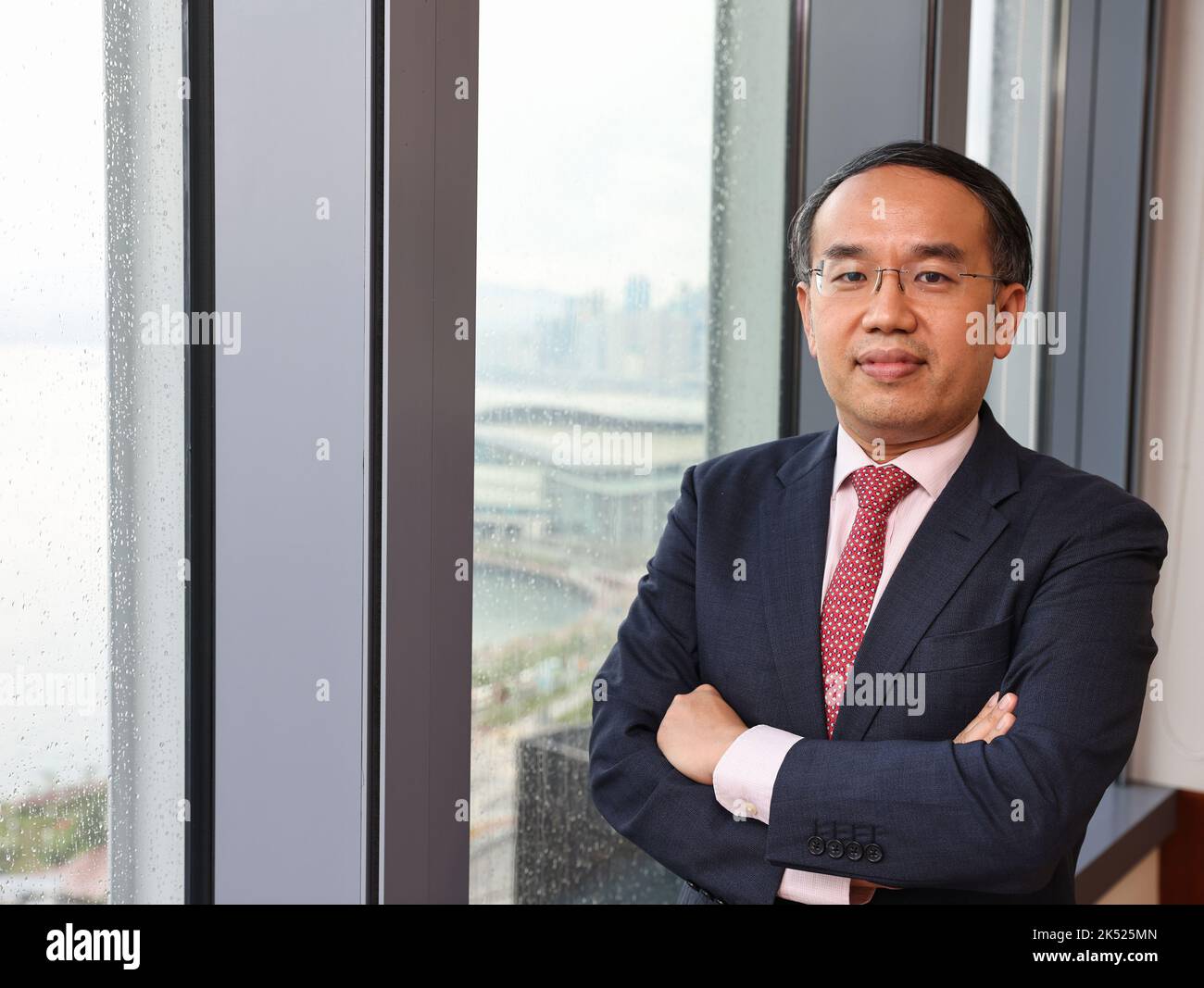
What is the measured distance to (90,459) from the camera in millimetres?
1081

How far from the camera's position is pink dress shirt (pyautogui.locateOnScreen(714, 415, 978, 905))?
1153 mm

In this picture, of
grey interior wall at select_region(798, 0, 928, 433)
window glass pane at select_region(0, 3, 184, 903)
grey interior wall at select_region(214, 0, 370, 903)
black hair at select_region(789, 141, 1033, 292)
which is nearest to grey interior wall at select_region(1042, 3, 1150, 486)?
grey interior wall at select_region(798, 0, 928, 433)

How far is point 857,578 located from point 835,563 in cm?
4

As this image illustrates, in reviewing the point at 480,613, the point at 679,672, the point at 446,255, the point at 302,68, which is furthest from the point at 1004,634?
the point at 302,68

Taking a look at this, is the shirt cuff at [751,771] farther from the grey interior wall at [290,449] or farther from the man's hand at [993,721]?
the grey interior wall at [290,449]

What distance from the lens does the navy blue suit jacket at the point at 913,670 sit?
1.10 meters

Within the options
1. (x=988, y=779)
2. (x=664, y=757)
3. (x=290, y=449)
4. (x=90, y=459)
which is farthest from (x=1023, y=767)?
(x=90, y=459)

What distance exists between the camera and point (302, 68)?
1.16 m

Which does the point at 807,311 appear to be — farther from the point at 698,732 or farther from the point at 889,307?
the point at 698,732

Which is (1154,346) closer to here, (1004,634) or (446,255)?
(1004,634)

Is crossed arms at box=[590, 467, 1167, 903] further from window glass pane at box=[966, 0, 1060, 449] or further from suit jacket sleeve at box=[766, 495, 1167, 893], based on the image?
window glass pane at box=[966, 0, 1060, 449]

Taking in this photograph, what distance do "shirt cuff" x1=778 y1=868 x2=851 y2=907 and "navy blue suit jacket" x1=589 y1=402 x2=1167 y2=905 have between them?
19 millimetres

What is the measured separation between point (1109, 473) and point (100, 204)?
8.91ft

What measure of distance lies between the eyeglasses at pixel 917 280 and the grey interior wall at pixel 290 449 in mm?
539
